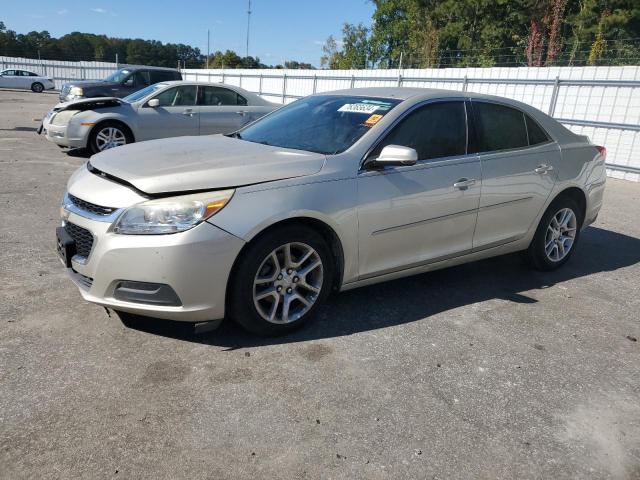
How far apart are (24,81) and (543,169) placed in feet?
115

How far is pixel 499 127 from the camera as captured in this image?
4441 millimetres

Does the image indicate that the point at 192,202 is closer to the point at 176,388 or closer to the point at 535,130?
the point at 176,388

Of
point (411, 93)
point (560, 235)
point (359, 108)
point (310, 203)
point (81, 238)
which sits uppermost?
point (411, 93)

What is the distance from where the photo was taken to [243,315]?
3.18 meters

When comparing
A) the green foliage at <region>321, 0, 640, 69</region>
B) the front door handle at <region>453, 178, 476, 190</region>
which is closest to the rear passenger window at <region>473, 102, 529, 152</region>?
the front door handle at <region>453, 178, 476, 190</region>

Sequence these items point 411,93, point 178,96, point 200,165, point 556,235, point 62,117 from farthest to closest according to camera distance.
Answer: point 178,96 → point 62,117 → point 556,235 → point 411,93 → point 200,165

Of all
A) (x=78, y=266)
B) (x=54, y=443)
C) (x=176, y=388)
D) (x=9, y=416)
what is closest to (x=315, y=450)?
(x=176, y=388)

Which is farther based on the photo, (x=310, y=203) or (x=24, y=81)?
(x=24, y=81)

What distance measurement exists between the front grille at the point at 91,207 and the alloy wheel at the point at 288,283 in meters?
0.93

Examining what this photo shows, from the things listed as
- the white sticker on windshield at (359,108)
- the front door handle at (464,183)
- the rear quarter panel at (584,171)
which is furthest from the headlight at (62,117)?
the rear quarter panel at (584,171)

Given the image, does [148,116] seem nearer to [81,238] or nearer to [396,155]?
[81,238]

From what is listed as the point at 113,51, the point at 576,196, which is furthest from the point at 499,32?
the point at 113,51

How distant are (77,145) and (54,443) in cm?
830

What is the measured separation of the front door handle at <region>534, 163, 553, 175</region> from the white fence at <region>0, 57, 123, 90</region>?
112 ft
